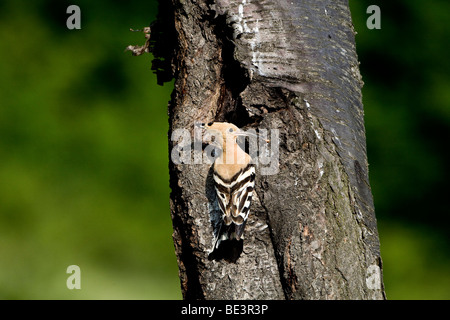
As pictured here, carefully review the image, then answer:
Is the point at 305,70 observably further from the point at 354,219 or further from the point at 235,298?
the point at 235,298

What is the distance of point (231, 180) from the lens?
2.94 meters

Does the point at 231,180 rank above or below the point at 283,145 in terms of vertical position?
below

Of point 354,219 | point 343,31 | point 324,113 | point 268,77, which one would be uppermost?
point 343,31

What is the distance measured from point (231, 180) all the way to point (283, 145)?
263 mm

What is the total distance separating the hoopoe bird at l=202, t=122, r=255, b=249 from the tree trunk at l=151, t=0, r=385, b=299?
1.8 inches

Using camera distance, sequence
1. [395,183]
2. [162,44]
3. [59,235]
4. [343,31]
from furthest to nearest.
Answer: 1. [395,183]
2. [59,235]
3. [162,44]
4. [343,31]

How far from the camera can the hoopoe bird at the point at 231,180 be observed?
111 inches

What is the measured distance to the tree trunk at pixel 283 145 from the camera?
2.73 meters

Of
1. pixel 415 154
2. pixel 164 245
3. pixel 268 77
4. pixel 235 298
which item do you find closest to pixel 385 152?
pixel 415 154

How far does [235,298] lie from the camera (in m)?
2.73

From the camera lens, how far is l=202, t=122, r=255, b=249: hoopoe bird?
2826 mm

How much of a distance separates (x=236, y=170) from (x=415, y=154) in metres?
2.84

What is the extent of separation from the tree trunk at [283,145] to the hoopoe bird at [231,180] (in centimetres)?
5

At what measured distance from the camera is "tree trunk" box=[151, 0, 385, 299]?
2.73 metres
